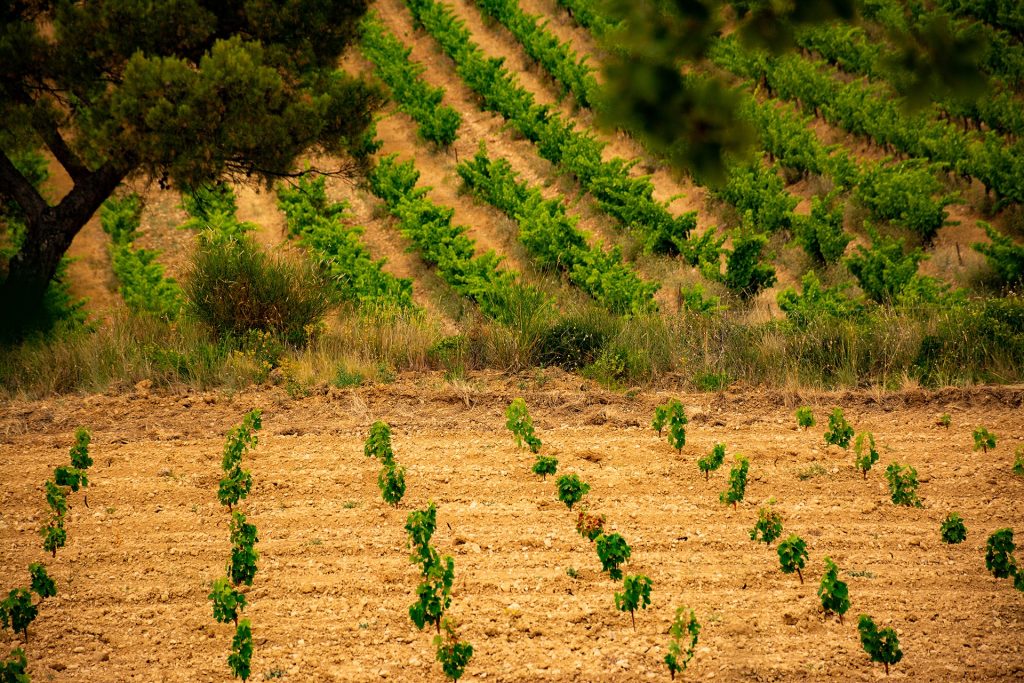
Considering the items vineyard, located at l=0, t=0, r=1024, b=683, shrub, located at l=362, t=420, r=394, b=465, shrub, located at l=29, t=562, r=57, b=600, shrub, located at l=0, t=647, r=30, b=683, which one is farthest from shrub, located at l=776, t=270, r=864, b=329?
shrub, located at l=0, t=647, r=30, b=683

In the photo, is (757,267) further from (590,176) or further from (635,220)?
(590,176)

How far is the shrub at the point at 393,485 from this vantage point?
687cm

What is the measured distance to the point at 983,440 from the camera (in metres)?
7.69

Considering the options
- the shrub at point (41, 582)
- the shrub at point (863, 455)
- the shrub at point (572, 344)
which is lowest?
the shrub at point (41, 582)

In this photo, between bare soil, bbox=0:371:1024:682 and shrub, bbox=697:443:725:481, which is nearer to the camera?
bare soil, bbox=0:371:1024:682

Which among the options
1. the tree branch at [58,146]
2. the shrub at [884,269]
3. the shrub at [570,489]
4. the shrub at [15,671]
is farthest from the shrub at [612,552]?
the tree branch at [58,146]

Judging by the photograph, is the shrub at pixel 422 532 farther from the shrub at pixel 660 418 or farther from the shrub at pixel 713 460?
the shrub at pixel 660 418

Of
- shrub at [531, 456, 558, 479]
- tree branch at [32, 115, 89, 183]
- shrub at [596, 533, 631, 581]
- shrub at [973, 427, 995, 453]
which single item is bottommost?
shrub at [596, 533, 631, 581]

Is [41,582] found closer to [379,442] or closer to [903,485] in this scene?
[379,442]

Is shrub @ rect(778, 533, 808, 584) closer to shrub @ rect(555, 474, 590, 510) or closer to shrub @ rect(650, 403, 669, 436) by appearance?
shrub @ rect(555, 474, 590, 510)

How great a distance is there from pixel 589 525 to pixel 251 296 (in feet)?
19.5

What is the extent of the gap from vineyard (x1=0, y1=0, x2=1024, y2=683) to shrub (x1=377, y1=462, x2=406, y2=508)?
→ 4 centimetres

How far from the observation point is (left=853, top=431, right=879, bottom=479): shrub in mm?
7250

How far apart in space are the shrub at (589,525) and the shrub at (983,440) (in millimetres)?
3289
